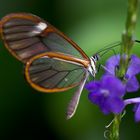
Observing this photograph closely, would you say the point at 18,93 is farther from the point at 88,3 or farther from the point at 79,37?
the point at 88,3

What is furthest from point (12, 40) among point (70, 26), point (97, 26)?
point (70, 26)

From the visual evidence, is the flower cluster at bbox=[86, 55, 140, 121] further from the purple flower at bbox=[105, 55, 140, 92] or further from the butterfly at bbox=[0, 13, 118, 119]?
the butterfly at bbox=[0, 13, 118, 119]

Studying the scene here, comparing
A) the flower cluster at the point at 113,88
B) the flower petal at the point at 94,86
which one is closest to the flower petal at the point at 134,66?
the flower cluster at the point at 113,88

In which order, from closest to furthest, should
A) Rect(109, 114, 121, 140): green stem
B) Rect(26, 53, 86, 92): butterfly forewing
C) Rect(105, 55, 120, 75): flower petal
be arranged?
Rect(109, 114, 121, 140): green stem, Rect(105, 55, 120, 75): flower petal, Rect(26, 53, 86, 92): butterfly forewing

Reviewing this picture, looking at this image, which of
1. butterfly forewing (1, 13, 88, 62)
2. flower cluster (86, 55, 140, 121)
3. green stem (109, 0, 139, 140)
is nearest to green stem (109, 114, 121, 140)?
flower cluster (86, 55, 140, 121)

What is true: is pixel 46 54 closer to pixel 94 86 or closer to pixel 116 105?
pixel 94 86

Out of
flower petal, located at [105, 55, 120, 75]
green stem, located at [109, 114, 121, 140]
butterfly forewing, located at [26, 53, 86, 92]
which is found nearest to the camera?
green stem, located at [109, 114, 121, 140]
